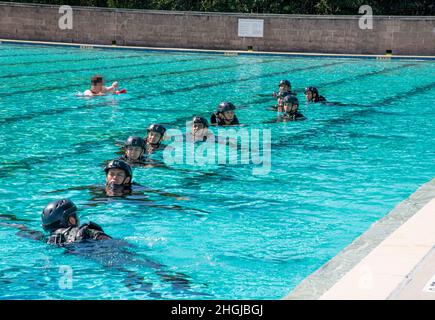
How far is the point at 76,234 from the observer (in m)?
6.70

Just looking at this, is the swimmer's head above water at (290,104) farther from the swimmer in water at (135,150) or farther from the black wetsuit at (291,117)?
the swimmer in water at (135,150)

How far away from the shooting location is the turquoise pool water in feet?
20.8

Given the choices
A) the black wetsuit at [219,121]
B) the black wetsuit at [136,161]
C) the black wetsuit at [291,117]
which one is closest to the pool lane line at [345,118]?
the black wetsuit at [291,117]

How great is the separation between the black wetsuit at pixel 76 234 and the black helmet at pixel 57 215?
2.4 inches

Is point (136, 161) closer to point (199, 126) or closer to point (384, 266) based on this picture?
point (199, 126)

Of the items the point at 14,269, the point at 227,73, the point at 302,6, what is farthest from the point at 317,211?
the point at 302,6

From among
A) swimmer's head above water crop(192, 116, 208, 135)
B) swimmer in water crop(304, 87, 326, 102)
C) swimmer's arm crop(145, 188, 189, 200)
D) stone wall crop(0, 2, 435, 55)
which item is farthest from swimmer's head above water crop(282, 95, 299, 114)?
stone wall crop(0, 2, 435, 55)

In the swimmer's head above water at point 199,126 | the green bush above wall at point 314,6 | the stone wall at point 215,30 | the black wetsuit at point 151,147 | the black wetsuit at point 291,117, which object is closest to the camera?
the black wetsuit at point 151,147

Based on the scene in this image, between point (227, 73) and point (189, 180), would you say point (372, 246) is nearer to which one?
point (189, 180)

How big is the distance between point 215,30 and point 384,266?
26.2m

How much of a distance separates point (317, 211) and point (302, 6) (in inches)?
1123

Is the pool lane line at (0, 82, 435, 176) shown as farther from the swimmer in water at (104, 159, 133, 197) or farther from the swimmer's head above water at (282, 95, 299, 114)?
the swimmer in water at (104, 159, 133, 197)

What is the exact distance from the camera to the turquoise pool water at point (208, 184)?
250 inches

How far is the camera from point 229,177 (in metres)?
9.81
